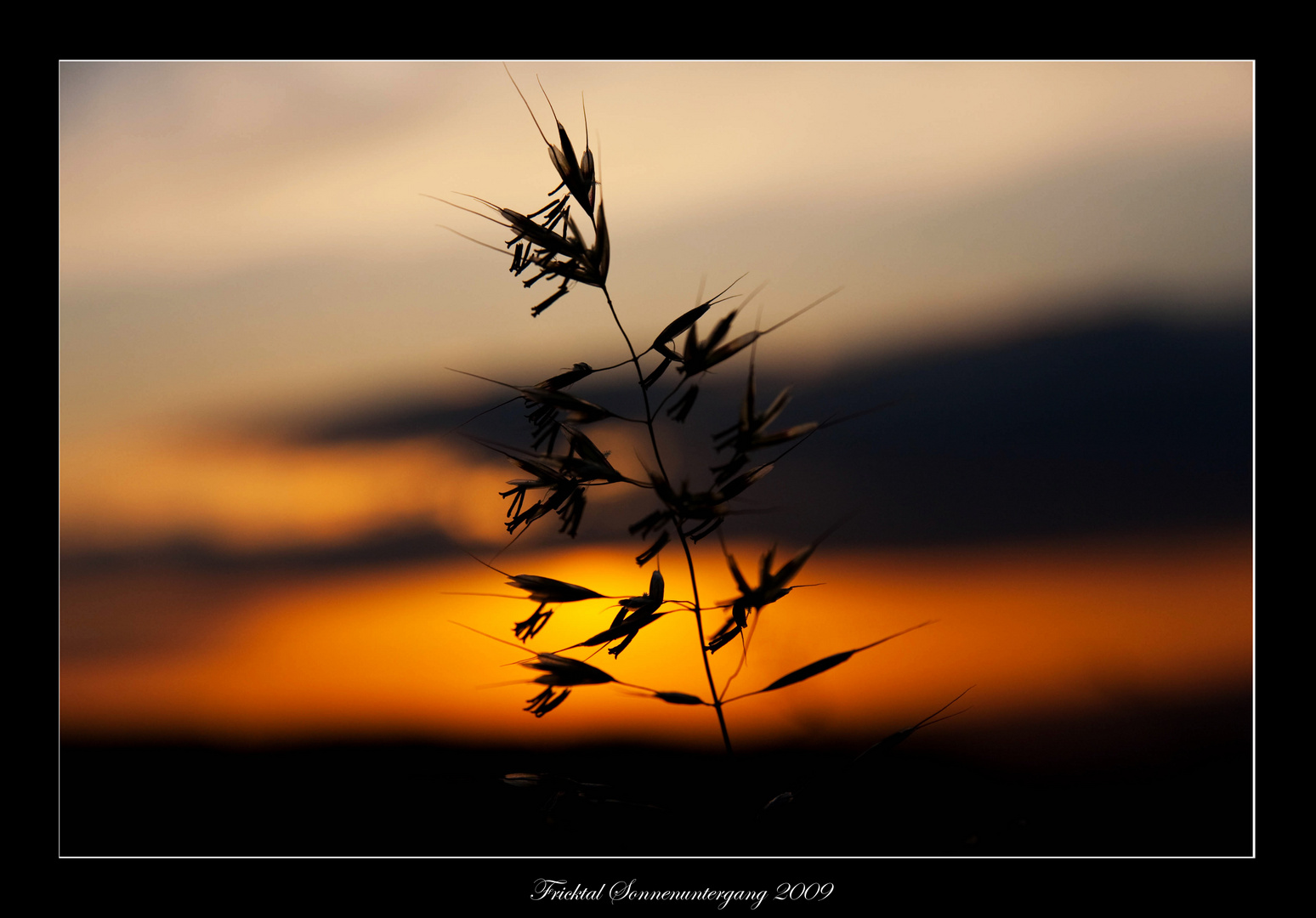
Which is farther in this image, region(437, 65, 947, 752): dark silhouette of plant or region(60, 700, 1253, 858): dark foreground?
region(60, 700, 1253, 858): dark foreground

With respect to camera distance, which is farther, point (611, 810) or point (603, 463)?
point (611, 810)

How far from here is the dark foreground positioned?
1652mm

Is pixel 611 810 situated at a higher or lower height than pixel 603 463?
lower

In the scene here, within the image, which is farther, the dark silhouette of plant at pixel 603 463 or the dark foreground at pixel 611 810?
the dark foreground at pixel 611 810

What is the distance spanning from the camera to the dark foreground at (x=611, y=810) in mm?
1652

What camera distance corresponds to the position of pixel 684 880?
5.17ft

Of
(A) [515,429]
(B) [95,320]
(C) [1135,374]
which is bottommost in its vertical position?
(A) [515,429]

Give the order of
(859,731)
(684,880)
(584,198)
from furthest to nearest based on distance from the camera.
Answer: (859,731), (684,880), (584,198)

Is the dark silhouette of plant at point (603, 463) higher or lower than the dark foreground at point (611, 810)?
higher

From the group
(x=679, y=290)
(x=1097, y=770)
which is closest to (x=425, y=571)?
(x=679, y=290)

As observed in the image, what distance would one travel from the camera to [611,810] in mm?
1638

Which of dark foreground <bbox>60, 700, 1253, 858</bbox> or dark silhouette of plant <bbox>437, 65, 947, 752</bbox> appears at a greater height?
dark silhouette of plant <bbox>437, 65, 947, 752</bbox>
